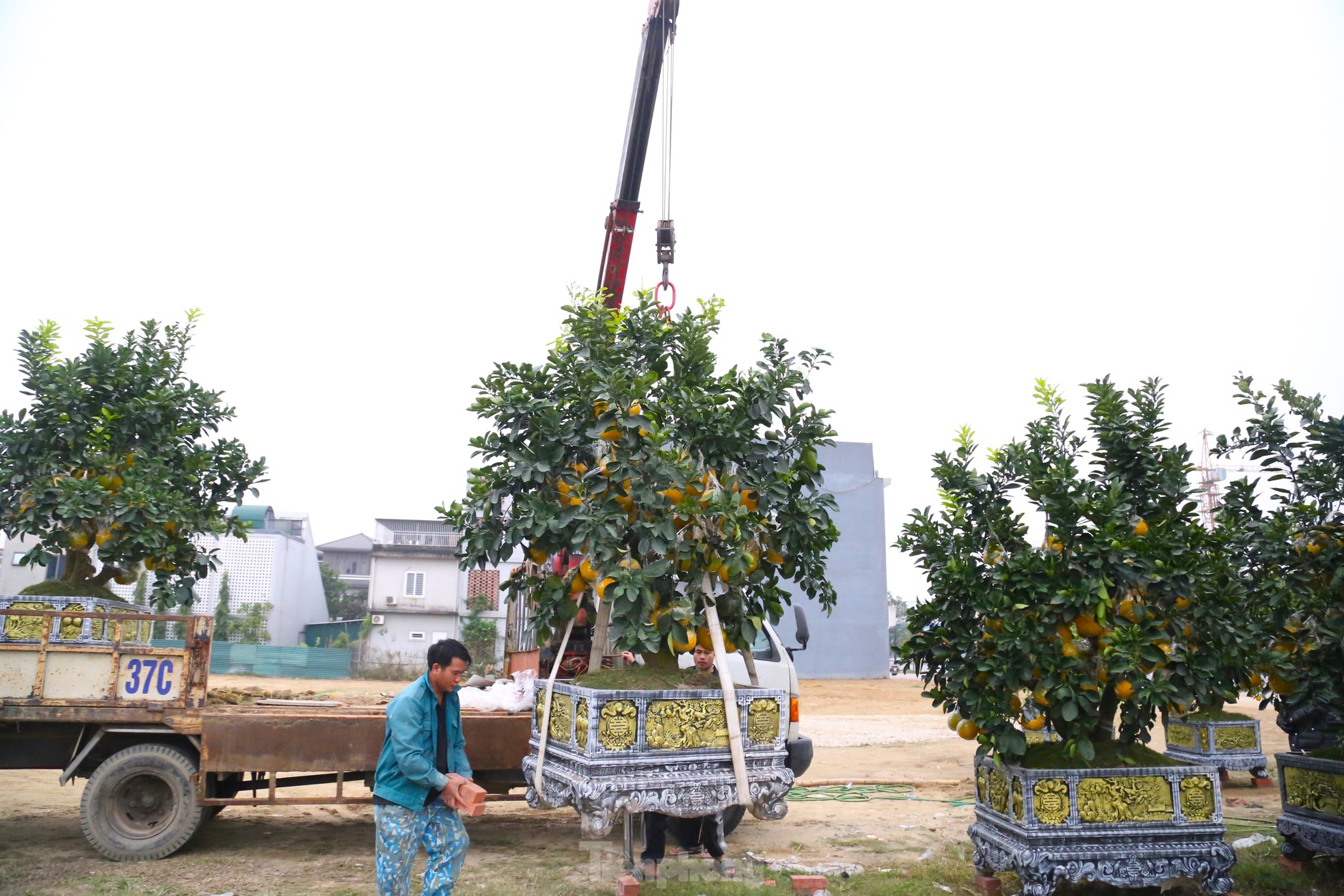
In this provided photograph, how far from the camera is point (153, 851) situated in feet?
23.3

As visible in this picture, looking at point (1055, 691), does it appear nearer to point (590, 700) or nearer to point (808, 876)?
point (808, 876)

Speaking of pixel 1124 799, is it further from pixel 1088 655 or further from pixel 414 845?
pixel 414 845

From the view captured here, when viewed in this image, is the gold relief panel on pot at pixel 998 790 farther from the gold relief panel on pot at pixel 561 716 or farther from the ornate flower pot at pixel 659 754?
the gold relief panel on pot at pixel 561 716

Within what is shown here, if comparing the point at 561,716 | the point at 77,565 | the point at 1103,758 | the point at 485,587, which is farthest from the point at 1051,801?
the point at 485,587

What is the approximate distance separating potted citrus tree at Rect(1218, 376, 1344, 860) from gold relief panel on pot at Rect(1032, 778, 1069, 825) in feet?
5.62

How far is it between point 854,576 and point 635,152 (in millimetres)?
26188

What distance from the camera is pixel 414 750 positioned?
168 inches

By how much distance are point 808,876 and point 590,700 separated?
2196mm

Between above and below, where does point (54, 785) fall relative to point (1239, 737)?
below

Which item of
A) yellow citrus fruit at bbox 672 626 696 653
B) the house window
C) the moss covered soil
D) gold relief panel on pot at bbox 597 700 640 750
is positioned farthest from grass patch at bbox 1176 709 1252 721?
the house window

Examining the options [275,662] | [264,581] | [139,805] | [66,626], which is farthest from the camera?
[264,581]

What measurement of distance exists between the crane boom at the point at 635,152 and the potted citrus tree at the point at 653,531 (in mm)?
5109

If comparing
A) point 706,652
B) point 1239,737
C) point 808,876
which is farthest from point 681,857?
point 1239,737

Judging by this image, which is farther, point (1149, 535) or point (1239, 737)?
point (1239, 737)
